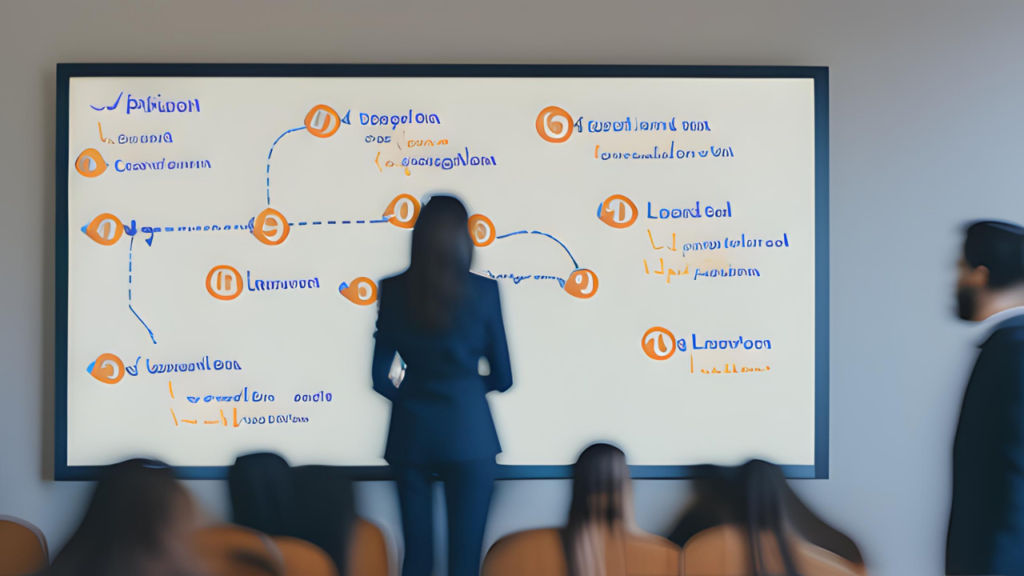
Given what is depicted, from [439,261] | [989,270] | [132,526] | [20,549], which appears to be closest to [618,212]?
[439,261]

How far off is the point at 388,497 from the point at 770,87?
1419 mm

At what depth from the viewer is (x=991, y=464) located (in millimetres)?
1562

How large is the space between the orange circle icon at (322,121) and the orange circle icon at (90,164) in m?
0.53

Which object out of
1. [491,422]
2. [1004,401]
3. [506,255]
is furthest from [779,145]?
[491,422]

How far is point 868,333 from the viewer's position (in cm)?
158

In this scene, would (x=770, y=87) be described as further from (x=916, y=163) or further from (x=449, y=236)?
(x=449, y=236)

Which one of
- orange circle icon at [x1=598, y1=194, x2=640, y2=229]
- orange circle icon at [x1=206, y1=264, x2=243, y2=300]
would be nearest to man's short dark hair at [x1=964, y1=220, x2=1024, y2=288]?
orange circle icon at [x1=598, y1=194, x2=640, y2=229]

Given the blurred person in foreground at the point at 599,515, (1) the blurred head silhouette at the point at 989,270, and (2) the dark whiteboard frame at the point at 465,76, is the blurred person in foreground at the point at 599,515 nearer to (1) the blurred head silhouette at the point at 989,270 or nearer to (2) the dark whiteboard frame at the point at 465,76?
(2) the dark whiteboard frame at the point at 465,76

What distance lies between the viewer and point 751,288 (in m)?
1.56

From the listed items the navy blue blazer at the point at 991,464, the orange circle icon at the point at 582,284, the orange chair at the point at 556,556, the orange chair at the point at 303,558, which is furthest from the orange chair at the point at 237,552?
the navy blue blazer at the point at 991,464

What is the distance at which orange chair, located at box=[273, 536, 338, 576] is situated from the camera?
1.53 m

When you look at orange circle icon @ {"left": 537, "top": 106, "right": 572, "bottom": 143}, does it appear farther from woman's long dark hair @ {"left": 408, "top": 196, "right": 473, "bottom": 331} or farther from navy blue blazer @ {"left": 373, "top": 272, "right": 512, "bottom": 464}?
navy blue blazer @ {"left": 373, "top": 272, "right": 512, "bottom": 464}

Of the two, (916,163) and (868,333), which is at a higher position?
(916,163)

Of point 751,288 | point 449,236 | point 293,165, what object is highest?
point 293,165
